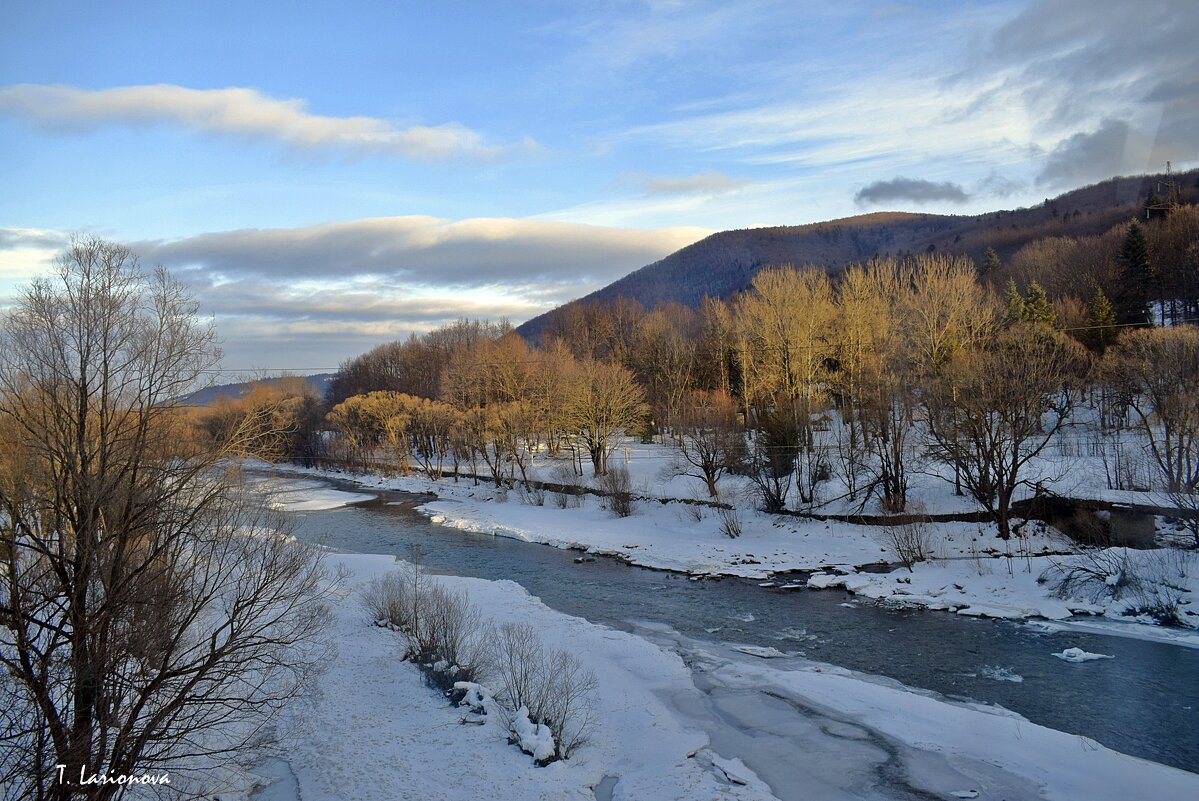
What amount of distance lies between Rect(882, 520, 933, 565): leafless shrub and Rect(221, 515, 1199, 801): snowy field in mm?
9830

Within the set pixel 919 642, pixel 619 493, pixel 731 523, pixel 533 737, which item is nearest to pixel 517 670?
pixel 533 737

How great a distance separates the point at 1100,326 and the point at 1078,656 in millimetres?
33525

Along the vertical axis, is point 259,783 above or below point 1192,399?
below

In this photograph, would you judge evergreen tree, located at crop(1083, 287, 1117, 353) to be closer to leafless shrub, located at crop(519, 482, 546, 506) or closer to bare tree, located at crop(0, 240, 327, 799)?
leafless shrub, located at crop(519, 482, 546, 506)

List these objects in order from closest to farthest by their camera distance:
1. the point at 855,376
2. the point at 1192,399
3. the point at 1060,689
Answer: the point at 1060,689 → the point at 1192,399 → the point at 855,376

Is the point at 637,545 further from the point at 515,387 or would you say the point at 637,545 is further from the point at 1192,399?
the point at 515,387

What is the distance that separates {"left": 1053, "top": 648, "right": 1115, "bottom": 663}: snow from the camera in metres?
15.9

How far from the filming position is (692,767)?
38.3 ft

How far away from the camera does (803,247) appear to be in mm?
160500

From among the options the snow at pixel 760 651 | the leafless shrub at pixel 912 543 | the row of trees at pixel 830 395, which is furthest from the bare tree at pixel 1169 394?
the snow at pixel 760 651

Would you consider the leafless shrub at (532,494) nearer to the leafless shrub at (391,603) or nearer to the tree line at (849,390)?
the tree line at (849,390)

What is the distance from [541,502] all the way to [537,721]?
2934 centimetres

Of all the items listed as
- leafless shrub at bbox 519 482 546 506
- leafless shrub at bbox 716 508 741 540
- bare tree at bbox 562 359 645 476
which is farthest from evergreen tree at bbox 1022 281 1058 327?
leafless shrub at bbox 519 482 546 506

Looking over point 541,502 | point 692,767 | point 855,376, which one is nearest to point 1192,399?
point 855,376
